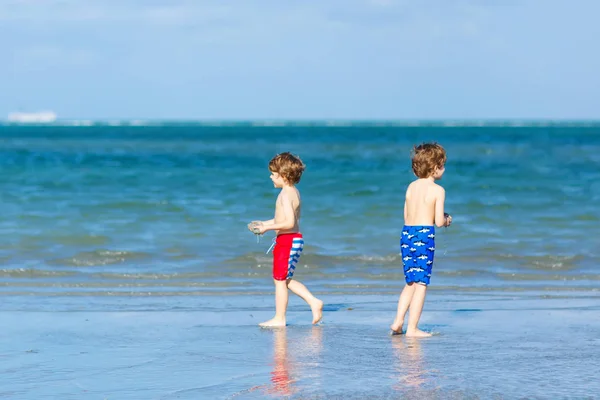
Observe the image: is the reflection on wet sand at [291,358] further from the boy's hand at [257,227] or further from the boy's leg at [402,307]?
the boy's hand at [257,227]

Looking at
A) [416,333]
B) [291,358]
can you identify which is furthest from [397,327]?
[291,358]

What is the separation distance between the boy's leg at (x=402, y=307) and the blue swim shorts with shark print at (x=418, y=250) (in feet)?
0.27

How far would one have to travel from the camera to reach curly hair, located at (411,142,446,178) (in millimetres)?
6312

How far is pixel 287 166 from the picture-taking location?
6.78 metres

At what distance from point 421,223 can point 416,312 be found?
1.85 ft

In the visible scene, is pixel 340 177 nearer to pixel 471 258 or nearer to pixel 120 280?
pixel 471 258

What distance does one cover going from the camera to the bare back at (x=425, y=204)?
626 centimetres

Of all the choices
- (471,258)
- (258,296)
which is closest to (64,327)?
(258,296)

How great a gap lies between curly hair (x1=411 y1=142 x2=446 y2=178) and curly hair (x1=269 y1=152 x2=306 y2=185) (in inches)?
32.6

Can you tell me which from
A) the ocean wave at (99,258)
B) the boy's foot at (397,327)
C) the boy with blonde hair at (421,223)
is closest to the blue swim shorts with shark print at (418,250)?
the boy with blonde hair at (421,223)

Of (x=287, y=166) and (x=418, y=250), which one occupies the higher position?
(x=287, y=166)

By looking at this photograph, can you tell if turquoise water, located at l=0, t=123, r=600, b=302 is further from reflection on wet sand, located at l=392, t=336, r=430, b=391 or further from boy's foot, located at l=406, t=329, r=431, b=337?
reflection on wet sand, located at l=392, t=336, r=430, b=391

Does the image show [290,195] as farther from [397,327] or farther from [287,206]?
[397,327]

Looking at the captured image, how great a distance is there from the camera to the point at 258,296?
27.7 ft
